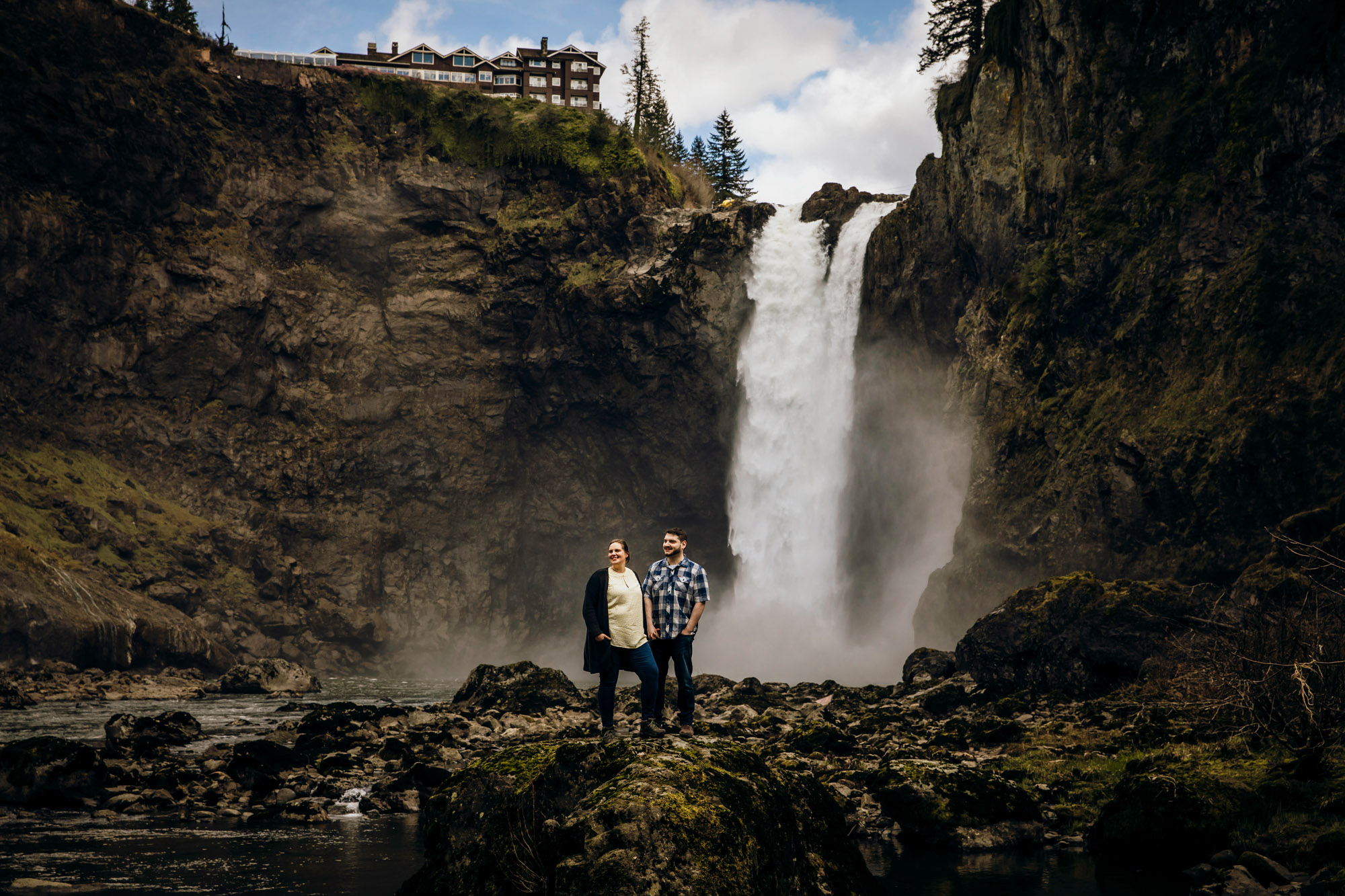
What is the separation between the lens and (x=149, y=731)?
24969 mm

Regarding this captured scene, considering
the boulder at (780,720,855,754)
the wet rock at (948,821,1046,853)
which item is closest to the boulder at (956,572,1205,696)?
the boulder at (780,720,855,754)

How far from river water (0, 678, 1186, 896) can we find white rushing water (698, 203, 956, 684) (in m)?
36.8

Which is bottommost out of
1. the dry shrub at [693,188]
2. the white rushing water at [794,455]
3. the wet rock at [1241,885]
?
the wet rock at [1241,885]

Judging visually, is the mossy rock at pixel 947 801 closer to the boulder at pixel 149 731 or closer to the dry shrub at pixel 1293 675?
the dry shrub at pixel 1293 675

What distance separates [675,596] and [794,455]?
46.3 meters

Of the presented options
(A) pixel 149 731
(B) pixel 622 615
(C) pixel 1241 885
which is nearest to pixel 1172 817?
(C) pixel 1241 885

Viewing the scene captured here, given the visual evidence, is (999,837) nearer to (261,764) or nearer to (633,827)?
(633,827)

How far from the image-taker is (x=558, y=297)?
208ft

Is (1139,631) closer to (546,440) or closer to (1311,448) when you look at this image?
(1311,448)

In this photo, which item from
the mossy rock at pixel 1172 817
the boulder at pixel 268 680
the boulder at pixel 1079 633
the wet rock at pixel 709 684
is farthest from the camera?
the boulder at pixel 268 680

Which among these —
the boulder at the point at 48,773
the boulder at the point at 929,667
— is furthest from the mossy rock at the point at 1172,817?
the boulder at the point at 929,667

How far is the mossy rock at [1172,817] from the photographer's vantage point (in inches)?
516

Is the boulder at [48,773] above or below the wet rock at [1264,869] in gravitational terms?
above

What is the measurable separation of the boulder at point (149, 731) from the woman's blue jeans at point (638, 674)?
48.8 feet
